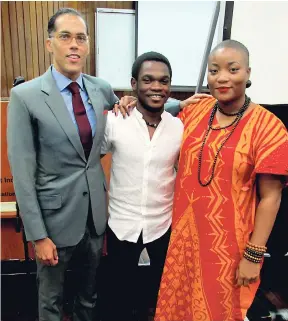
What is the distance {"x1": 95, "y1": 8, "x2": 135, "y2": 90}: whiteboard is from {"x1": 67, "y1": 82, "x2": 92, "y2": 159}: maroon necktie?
4.05 meters

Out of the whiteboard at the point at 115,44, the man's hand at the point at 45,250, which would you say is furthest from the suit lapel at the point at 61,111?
the whiteboard at the point at 115,44

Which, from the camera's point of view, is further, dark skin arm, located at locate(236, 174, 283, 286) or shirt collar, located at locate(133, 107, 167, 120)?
shirt collar, located at locate(133, 107, 167, 120)

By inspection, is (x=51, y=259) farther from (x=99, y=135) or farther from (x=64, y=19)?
(x=64, y=19)

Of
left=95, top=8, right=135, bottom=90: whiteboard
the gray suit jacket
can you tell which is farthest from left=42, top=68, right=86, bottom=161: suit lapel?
left=95, top=8, right=135, bottom=90: whiteboard

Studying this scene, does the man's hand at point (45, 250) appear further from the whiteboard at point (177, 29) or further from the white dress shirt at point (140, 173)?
the whiteboard at point (177, 29)

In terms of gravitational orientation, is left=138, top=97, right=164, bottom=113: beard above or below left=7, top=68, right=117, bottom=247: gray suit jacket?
above

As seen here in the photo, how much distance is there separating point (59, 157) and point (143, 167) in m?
0.34

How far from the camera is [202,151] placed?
1175 mm

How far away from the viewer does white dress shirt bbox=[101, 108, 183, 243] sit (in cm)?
130

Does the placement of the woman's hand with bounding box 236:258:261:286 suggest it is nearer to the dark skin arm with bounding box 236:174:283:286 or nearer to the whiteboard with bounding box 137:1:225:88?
the dark skin arm with bounding box 236:174:283:286

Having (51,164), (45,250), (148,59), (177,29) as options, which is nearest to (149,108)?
(148,59)

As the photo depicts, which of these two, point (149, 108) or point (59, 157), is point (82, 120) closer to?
point (59, 157)

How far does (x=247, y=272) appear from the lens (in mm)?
1131

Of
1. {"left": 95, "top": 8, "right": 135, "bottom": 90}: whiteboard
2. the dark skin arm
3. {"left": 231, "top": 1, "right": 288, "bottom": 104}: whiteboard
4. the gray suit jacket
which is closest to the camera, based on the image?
the dark skin arm
